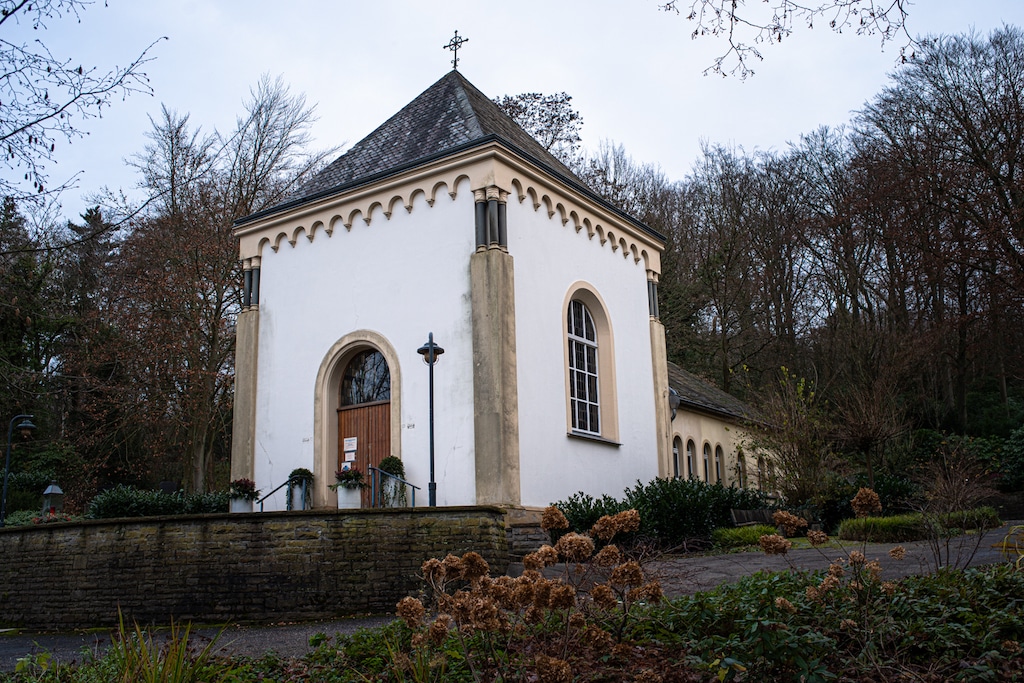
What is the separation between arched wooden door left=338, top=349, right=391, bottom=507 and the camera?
50.1 feet

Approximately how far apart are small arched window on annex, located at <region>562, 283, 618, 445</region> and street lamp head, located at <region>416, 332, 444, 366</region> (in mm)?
2881

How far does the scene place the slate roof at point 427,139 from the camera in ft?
51.1

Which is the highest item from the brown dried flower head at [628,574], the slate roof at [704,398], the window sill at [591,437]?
the slate roof at [704,398]

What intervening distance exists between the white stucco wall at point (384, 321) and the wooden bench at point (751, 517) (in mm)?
5859

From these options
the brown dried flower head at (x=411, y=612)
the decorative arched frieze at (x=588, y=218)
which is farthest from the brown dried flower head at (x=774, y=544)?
the decorative arched frieze at (x=588, y=218)

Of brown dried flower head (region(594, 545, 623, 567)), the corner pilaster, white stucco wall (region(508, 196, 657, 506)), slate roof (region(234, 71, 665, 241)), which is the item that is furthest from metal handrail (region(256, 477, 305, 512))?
brown dried flower head (region(594, 545, 623, 567))

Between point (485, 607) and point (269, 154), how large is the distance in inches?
973

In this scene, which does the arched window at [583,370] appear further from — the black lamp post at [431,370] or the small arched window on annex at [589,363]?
the black lamp post at [431,370]

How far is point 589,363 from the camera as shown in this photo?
55.8 feet

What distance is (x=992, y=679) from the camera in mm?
5145

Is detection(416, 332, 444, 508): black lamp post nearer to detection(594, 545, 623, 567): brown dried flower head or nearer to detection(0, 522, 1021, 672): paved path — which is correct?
detection(0, 522, 1021, 672): paved path

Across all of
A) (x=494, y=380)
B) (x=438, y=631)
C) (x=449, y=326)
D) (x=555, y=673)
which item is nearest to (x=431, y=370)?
(x=494, y=380)

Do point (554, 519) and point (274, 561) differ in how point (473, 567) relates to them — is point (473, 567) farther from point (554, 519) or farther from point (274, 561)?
point (274, 561)

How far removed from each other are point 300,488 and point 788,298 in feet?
69.8
